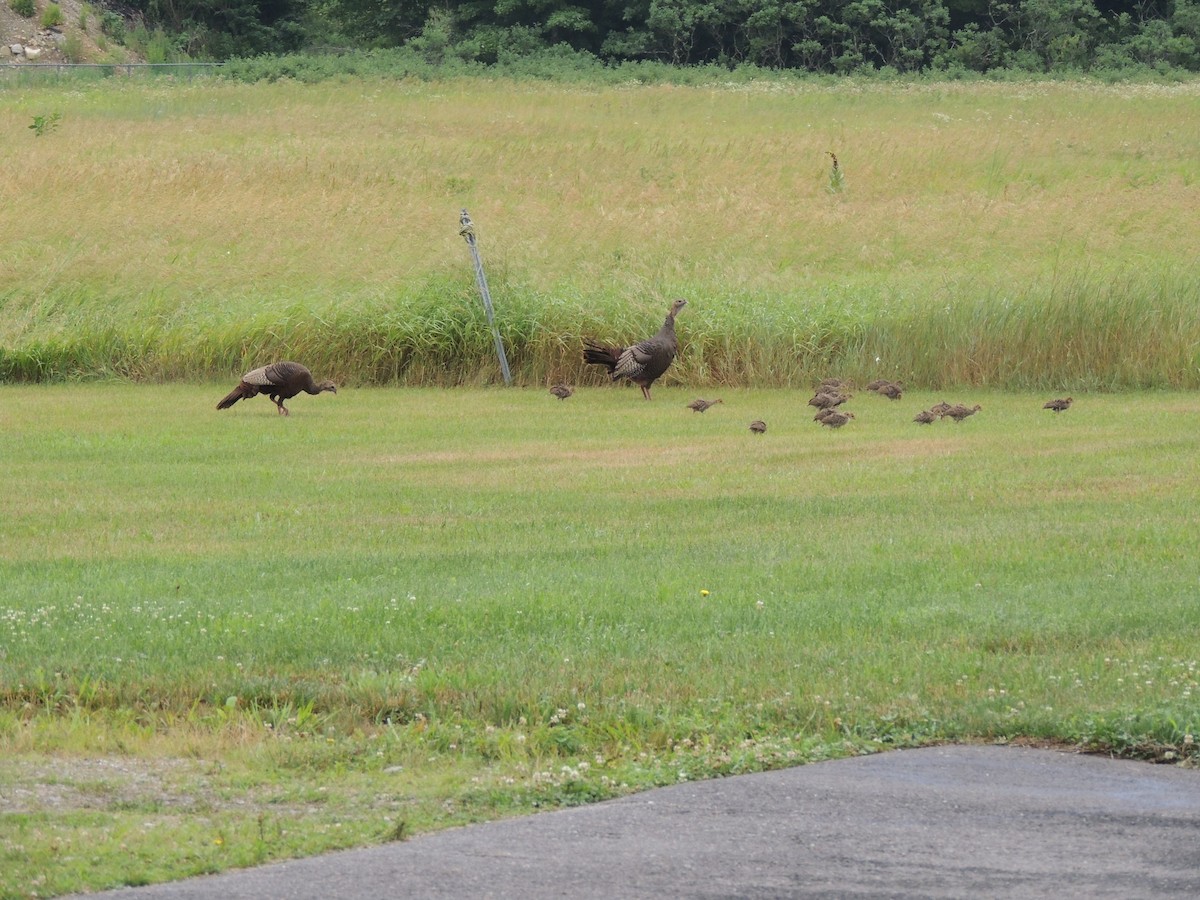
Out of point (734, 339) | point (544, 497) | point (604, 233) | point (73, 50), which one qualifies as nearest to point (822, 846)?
point (544, 497)

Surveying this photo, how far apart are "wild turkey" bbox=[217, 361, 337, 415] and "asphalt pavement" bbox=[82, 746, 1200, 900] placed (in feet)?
45.8

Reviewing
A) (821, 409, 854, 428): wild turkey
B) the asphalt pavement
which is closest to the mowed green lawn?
A: the asphalt pavement

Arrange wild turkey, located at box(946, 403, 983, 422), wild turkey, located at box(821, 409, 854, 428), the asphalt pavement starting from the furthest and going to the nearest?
wild turkey, located at box(946, 403, 983, 422) → wild turkey, located at box(821, 409, 854, 428) → the asphalt pavement

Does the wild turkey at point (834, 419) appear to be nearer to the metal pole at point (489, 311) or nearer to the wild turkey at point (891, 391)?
the wild turkey at point (891, 391)

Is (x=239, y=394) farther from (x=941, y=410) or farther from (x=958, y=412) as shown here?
(x=958, y=412)

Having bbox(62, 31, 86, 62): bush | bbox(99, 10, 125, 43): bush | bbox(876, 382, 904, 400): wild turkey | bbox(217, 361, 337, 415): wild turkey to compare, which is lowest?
bbox(876, 382, 904, 400): wild turkey

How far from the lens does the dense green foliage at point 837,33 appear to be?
74125 millimetres

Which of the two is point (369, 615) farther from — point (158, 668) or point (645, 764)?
point (645, 764)

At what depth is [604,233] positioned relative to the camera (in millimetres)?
32500

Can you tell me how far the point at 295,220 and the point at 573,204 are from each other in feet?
19.9

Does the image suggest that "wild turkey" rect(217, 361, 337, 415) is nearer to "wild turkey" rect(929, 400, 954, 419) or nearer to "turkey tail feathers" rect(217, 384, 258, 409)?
"turkey tail feathers" rect(217, 384, 258, 409)

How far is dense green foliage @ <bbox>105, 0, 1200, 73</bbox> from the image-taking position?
7412cm

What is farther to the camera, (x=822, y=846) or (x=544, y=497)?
(x=544, y=497)

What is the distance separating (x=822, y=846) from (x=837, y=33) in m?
73.9
